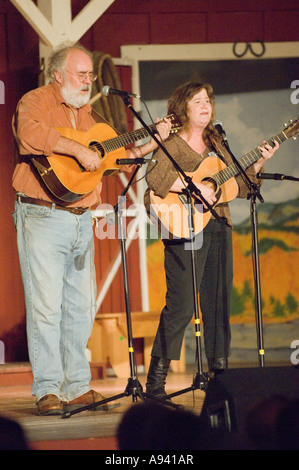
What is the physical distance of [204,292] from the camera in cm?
455

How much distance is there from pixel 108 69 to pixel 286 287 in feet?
8.95

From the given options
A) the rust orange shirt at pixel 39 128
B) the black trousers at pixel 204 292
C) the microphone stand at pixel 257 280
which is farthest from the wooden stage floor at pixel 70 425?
the rust orange shirt at pixel 39 128

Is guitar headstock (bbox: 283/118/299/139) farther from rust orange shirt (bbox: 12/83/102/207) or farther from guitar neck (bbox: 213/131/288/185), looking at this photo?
rust orange shirt (bbox: 12/83/102/207)

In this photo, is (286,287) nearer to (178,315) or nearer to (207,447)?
(178,315)

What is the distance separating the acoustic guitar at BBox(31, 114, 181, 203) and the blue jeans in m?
0.16

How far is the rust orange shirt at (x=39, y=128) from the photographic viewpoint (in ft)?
13.1

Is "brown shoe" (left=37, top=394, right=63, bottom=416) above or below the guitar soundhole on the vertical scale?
below

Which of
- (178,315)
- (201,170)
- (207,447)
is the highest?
(201,170)

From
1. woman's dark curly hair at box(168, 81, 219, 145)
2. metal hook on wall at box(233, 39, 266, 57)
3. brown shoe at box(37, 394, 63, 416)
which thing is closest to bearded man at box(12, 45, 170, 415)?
brown shoe at box(37, 394, 63, 416)

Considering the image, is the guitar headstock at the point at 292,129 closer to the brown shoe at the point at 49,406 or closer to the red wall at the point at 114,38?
the brown shoe at the point at 49,406

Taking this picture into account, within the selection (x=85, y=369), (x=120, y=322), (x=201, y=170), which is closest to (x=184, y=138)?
(x=201, y=170)

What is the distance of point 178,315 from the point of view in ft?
14.4

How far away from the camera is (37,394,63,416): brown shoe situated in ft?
12.9

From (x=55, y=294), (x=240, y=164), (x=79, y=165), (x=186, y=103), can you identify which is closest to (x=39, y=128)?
(x=79, y=165)
